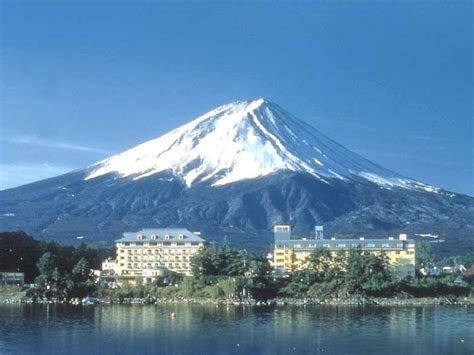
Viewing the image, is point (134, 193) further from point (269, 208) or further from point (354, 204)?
point (354, 204)

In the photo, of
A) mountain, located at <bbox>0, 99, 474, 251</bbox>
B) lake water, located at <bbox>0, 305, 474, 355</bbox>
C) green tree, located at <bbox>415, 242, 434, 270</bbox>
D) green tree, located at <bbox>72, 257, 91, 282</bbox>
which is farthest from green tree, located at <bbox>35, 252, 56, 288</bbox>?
mountain, located at <bbox>0, 99, 474, 251</bbox>

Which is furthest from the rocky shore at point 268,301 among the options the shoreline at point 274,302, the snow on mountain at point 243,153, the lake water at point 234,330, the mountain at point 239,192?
the snow on mountain at point 243,153

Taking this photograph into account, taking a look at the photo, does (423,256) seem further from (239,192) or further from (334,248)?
(239,192)

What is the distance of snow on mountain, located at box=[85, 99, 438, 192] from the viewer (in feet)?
349

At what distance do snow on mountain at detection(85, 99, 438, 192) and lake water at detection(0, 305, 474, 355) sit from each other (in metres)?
65.4

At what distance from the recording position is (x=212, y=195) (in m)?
98.0

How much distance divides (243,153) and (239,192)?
1224cm

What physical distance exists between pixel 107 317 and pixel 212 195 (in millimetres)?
63535

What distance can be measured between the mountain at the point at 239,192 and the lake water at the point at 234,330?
3863 centimetres

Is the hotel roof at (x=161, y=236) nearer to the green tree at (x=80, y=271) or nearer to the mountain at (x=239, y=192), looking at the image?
the green tree at (x=80, y=271)

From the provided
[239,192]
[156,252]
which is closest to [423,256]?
[156,252]

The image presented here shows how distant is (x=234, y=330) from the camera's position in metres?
29.7

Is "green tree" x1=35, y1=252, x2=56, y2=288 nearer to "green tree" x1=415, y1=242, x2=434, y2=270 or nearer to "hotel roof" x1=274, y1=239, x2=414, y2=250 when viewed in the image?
"hotel roof" x1=274, y1=239, x2=414, y2=250

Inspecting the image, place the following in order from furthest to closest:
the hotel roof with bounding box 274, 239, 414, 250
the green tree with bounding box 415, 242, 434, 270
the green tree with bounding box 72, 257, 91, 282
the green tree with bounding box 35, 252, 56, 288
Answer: the green tree with bounding box 415, 242, 434, 270
the hotel roof with bounding box 274, 239, 414, 250
the green tree with bounding box 72, 257, 91, 282
the green tree with bounding box 35, 252, 56, 288
